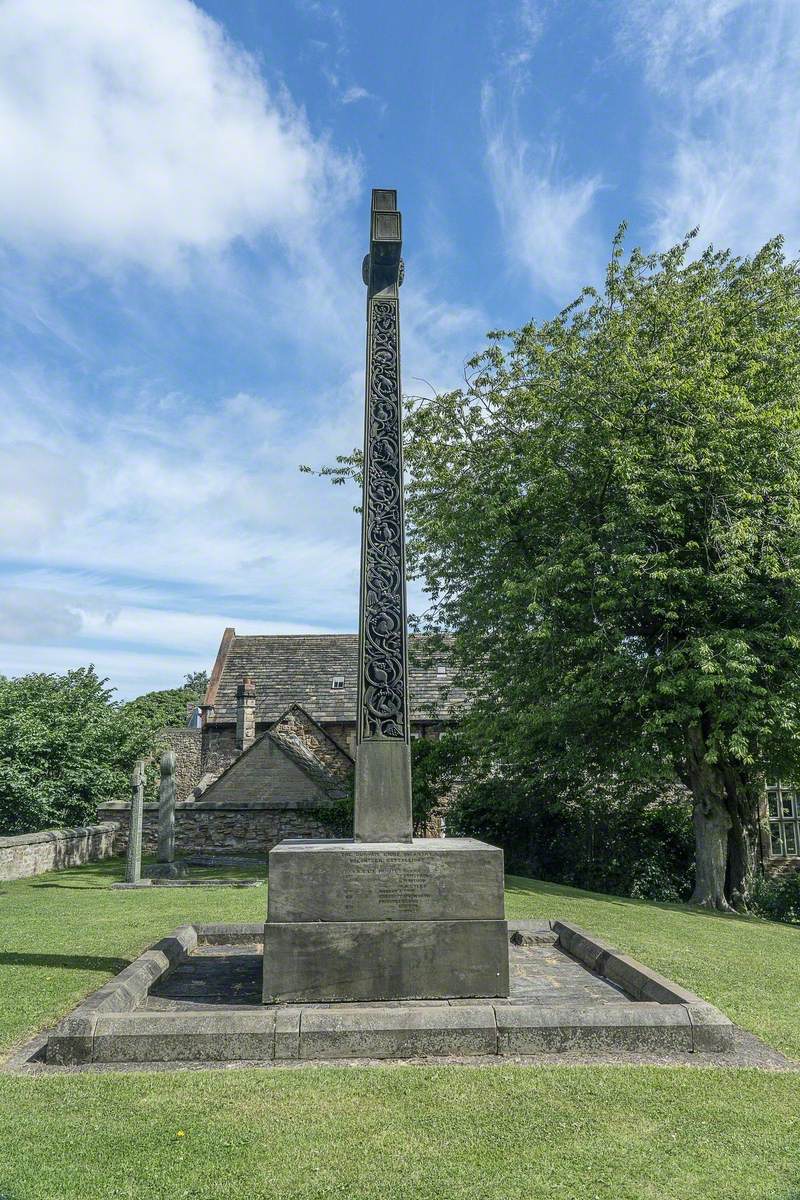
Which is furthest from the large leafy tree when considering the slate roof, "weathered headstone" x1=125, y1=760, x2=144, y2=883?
the slate roof

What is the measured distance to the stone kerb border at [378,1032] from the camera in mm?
5199

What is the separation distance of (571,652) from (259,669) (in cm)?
2190

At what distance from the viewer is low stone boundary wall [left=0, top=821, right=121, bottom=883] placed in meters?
18.0

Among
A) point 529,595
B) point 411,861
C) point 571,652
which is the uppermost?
point 529,595

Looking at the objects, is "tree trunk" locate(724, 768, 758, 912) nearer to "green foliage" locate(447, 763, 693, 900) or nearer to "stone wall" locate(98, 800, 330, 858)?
"green foliage" locate(447, 763, 693, 900)

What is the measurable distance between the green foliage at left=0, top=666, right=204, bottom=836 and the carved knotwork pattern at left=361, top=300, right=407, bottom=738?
726 inches

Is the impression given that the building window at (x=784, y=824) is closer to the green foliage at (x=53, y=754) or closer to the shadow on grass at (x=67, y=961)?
the green foliage at (x=53, y=754)

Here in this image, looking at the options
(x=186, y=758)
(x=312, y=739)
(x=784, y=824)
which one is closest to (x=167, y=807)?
(x=312, y=739)

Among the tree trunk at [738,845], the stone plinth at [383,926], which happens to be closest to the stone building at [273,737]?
the tree trunk at [738,845]

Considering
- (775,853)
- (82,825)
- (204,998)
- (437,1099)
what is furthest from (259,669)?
(437,1099)

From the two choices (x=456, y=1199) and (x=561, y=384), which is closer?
(x=456, y=1199)

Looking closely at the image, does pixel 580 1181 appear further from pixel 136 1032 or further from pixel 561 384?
pixel 561 384

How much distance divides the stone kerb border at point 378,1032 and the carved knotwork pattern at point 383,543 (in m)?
2.26

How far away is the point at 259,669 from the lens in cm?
3591
